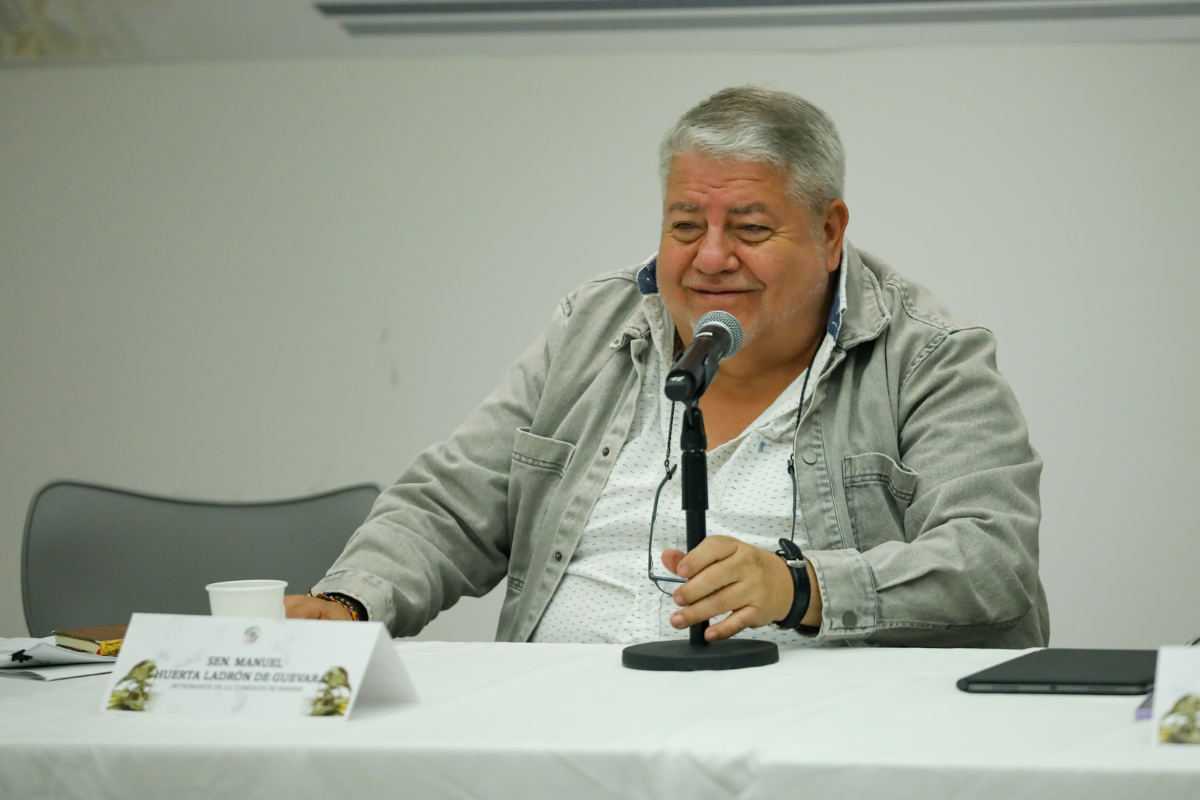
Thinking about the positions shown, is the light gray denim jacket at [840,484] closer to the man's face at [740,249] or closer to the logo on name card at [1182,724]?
the man's face at [740,249]

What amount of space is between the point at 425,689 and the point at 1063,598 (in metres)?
2.12

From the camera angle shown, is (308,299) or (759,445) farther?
(308,299)

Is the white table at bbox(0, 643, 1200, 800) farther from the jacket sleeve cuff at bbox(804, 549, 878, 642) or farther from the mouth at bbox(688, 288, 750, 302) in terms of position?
the mouth at bbox(688, 288, 750, 302)

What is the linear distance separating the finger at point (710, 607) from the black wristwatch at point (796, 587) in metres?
0.10

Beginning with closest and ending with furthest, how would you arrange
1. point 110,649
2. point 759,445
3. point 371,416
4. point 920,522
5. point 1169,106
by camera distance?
point 110,649, point 920,522, point 759,445, point 1169,106, point 371,416

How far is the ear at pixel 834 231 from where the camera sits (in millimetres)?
1748

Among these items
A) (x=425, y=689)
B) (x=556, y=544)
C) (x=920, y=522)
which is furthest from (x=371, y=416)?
(x=425, y=689)

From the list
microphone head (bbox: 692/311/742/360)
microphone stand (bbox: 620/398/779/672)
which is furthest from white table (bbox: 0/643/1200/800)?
microphone head (bbox: 692/311/742/360)

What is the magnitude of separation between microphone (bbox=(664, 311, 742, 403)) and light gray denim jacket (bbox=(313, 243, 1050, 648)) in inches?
11.2

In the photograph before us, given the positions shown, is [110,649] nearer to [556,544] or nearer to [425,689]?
[425,689]

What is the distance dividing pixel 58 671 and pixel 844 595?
0.84 m

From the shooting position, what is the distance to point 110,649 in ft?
3.96

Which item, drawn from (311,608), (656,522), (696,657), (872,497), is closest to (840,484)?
(872,497)

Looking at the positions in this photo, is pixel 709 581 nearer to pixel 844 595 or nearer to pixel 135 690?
pixel 844 595
